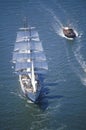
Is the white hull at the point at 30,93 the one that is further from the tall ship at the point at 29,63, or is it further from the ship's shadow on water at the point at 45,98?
the ship's shadow on water at the point at 45,98

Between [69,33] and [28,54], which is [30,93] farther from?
[69,33]

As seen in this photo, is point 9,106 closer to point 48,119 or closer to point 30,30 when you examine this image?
point 48,119

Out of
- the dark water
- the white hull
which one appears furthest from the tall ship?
the dark water

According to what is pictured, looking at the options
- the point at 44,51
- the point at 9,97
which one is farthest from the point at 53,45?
the point at 9,97

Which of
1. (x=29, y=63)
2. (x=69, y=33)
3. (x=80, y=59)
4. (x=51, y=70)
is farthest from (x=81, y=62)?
(x=69, y=33)

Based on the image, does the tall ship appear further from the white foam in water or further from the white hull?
the white foam in water

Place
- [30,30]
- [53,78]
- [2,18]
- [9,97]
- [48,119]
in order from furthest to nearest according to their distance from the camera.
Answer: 1. [2,18]
2. [30,30]
3. [53,78]
4. [9,97]
5. [48,119]
